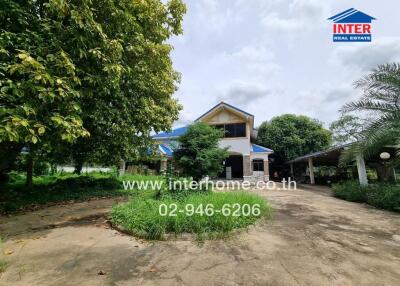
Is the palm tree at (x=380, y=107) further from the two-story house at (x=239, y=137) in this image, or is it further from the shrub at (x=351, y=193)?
the two-story house at (x=239, y=137)

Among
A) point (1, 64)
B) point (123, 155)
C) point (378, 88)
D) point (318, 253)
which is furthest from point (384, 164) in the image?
point (1, 64)

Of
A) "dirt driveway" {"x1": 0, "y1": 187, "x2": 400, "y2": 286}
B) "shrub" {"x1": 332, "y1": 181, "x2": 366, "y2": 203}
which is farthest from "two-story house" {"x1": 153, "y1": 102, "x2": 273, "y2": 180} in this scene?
"dirt driveway" {"x1": 0, "y1": 187, "x2": 400, "y2": 286}

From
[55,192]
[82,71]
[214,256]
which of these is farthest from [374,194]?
[55,192]

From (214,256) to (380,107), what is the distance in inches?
367

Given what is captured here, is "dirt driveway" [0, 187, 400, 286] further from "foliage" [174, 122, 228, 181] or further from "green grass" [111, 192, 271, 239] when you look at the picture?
"foliage" [174, 122, 228, 181]

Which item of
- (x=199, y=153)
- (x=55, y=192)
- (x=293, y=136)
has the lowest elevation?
(x=55, y=192)

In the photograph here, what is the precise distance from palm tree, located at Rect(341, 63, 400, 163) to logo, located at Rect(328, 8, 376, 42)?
1.69 meters

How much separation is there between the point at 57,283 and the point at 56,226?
3683mm

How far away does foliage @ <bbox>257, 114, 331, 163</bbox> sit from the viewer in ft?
88.1

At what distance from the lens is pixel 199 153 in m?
9.59

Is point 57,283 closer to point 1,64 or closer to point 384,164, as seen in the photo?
point 1,64

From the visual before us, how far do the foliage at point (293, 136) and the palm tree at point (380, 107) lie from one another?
56.9ft

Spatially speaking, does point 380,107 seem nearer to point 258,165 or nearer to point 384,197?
point 384,197

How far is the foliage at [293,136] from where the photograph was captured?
88.1 feet
